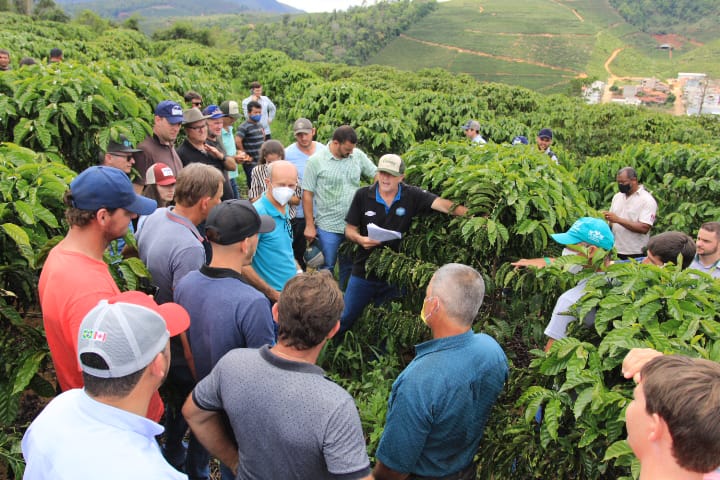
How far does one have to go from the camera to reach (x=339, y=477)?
2.07m

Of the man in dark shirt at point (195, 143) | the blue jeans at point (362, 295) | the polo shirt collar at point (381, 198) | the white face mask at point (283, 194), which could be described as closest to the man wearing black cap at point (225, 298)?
the white face mask at point (283, 194)

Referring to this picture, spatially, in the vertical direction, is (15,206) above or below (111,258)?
above

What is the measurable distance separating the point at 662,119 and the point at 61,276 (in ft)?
62.2

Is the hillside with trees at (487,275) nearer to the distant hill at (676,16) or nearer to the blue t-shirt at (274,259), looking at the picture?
the blue t-shirt at (274,259)

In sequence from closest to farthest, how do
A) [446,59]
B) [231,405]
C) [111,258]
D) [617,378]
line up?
[231,405], [617,378], [111,258], [446,59]

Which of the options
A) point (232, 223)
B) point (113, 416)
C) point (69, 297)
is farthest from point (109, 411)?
point (232, 223)

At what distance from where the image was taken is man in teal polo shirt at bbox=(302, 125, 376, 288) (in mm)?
5645

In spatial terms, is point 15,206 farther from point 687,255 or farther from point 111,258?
point 687,255

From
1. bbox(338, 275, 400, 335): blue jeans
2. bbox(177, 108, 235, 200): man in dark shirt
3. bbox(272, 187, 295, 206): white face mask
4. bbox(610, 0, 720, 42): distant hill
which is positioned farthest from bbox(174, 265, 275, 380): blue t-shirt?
bbox(610, 0, 720, 42): distant hill

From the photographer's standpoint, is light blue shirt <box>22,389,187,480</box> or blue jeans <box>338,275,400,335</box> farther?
blue jeans <box>338,275,400,335</box>

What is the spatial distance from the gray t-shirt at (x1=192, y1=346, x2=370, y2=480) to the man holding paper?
2403 mm

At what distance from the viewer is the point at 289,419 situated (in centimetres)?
209

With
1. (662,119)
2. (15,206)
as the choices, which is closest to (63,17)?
(662,119)

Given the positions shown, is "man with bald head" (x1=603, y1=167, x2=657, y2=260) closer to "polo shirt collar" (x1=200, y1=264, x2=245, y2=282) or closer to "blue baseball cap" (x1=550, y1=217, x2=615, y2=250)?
"blue baseball cap" (x1=550, y1=217, x2=615, y2=250)
